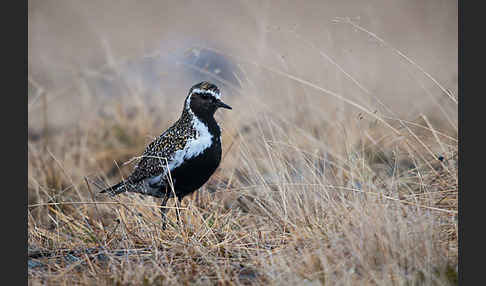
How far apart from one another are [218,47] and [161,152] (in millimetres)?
7213

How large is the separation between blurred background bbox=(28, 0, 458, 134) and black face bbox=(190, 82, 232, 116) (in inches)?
103

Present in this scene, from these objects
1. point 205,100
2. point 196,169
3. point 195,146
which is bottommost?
point 196,169

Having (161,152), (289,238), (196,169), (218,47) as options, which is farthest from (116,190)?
(218,47)

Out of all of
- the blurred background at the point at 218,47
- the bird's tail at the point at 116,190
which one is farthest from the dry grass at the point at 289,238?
the blurred background at the point at 218,47

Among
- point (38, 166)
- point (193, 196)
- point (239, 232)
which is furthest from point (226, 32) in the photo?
point (239, 232)

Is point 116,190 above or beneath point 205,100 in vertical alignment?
beneath

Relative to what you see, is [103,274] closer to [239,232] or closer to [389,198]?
[239,232]

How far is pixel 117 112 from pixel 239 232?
4.14 meters

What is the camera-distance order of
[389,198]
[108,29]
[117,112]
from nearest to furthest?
[389,198], [117,112], [108,29]

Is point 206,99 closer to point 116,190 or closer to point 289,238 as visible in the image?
point 116,190

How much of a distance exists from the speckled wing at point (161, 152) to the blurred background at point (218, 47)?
9.23 ft

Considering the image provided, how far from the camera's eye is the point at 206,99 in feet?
15.7

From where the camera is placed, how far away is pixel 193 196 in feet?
17.9

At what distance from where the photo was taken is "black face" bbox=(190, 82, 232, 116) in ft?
15.6
